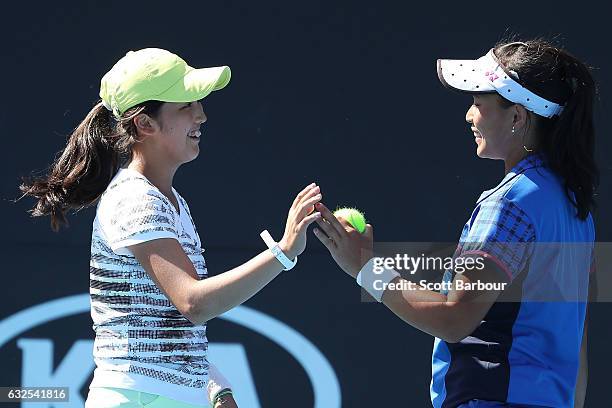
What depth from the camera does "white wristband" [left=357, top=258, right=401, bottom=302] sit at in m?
2.59

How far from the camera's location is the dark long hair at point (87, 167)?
8.59 feet

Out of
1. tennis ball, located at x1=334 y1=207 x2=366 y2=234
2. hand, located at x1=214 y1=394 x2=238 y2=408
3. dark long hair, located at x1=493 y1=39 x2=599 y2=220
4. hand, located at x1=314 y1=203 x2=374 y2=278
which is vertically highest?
dark long hair, located at x1=493 y1=39 x2=599 y2=220

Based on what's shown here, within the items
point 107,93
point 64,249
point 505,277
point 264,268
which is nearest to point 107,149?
point 107,93

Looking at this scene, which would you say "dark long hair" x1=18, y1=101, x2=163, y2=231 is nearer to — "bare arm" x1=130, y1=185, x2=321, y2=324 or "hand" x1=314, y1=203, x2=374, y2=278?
"bare arm" x1=130, y1=185, x2=321, y2=324

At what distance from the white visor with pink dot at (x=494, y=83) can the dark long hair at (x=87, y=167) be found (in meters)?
0.72

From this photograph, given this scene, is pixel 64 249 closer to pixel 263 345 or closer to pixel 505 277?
pixel 263 345

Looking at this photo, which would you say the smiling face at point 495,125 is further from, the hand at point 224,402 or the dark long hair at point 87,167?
the hand at point 224,402

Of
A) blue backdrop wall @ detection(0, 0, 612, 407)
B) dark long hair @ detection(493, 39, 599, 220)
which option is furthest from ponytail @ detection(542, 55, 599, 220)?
blue backdrop wall @ detection(0, 0, 612, 407)

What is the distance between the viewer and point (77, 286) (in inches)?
159

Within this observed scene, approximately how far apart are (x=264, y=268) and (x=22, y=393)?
6.37ft

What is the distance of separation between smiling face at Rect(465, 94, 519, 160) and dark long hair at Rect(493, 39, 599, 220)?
0.06 meters

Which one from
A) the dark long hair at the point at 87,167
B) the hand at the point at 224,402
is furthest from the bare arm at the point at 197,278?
the hand at the point at 224,402

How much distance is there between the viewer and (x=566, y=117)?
2.57 metres

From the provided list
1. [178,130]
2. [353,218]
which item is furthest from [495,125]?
[178,130]
